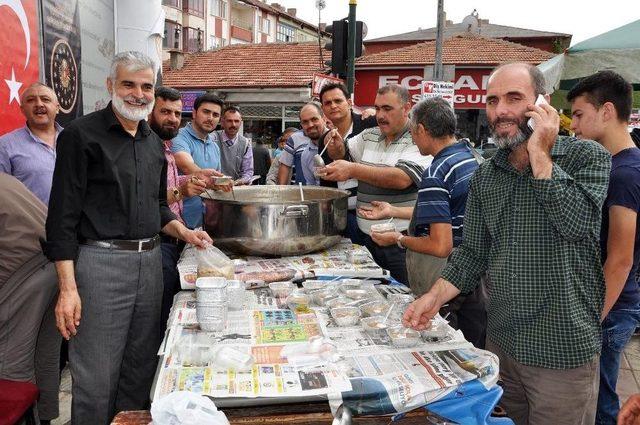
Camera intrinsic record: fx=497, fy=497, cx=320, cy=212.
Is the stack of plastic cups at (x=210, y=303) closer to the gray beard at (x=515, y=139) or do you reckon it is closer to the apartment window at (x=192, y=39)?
the gray beard at (x=515, y=139)

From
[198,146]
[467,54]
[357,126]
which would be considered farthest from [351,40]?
[467,54]

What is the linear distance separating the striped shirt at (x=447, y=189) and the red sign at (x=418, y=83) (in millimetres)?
13863

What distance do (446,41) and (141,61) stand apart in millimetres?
19749

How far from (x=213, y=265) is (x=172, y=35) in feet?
109

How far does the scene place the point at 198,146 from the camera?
4316 mm

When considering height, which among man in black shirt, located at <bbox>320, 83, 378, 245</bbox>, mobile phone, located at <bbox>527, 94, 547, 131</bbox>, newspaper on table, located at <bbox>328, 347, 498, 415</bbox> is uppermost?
man in black shirt, located at <bbox>320, 83, 378, 245</bbox>

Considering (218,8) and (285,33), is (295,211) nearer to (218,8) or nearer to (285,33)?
(218,8)

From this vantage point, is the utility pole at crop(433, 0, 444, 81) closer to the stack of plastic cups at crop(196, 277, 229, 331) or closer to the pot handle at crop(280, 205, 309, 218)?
the pot handle at crop(280, 205, 309, 218)

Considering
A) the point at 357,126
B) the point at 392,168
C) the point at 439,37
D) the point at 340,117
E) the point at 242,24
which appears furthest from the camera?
the point at 242,24

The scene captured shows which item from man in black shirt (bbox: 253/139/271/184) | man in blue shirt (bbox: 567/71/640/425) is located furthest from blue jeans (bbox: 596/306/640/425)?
man in black shirt (bbox: 253/139/271/184)

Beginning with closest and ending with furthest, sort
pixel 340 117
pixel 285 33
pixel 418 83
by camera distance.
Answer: pixel 340 117, pixel 418 83, pixel 285 33

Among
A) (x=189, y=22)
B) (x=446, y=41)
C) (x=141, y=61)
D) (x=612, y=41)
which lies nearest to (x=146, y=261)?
(x=141, y=61)

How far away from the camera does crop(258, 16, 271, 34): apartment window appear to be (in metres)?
40.7

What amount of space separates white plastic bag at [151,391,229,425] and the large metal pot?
1333 mm
